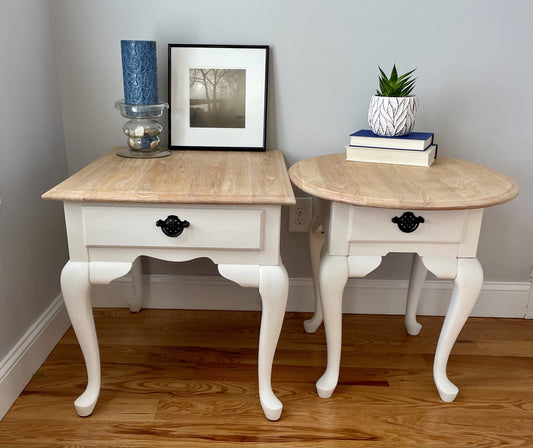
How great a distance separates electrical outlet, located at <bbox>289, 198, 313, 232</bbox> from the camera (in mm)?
1688

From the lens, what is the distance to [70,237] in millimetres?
1173

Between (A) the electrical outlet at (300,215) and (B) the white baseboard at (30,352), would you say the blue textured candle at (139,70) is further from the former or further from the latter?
(B) the white baseboard at (30,352)

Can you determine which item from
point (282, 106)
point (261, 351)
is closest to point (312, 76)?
point (282, 106)

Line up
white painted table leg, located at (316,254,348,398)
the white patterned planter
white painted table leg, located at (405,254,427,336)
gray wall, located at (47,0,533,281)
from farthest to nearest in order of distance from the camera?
white painted table leg, located at (405,254,427,336) → gray wall, located at (47,0,533,281) → the white patterned planter → white painted table leg, located at (316,254,348,398)

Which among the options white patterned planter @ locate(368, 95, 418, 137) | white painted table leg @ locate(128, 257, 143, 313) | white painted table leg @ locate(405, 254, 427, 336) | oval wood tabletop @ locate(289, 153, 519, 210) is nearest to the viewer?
oval wood tabletop @ locate(289, 153, 519, 210)

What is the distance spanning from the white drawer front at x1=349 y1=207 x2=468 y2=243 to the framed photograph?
1.71 ft

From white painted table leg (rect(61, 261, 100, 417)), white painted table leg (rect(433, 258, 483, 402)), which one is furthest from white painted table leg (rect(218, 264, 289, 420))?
white painted table leg (rect(433, 258, 483, 402))

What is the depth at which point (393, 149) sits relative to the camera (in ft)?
4.51

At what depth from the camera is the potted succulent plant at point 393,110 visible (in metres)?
1.36

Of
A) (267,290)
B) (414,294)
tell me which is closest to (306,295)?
(414,294)

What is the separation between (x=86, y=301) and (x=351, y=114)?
98cm

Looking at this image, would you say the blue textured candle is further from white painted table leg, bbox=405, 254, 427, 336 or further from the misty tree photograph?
white painted table leg, bbox=405, 254, 427, 336

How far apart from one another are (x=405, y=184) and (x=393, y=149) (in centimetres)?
21

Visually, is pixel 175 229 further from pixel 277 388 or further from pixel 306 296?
pixel 306 296
